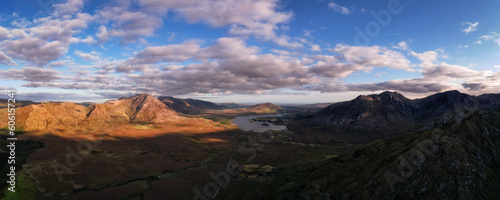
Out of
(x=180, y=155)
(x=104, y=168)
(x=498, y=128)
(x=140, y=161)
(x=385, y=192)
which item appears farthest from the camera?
(x=180, y=155)

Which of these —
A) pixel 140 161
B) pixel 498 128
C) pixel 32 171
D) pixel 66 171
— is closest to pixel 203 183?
pixel 140 161

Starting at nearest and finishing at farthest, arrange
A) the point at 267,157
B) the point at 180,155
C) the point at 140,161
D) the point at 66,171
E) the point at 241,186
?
the point at 241,186
the point at 66,171
the point at 140,161
the point at 267,157
the point at 180,155

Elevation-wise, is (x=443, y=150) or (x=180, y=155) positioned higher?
(x=443, y=150)

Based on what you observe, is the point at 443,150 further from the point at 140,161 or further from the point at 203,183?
the point at 140,161

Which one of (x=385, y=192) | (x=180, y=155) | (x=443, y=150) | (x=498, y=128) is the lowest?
(x=180, y=155)

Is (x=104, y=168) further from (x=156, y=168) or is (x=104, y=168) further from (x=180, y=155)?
(x=180, y=155)

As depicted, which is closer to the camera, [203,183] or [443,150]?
[443,150]

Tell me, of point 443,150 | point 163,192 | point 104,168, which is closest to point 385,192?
point 443,150

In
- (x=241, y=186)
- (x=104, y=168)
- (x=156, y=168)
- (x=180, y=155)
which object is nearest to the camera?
(x=241, y=186)

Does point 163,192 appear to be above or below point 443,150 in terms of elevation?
below

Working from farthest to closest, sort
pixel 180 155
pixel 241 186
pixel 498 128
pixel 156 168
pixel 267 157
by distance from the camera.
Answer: pixel 180 155
pixel 267 157
pixel 156 168
pixel 241 186
pixel 498 128
